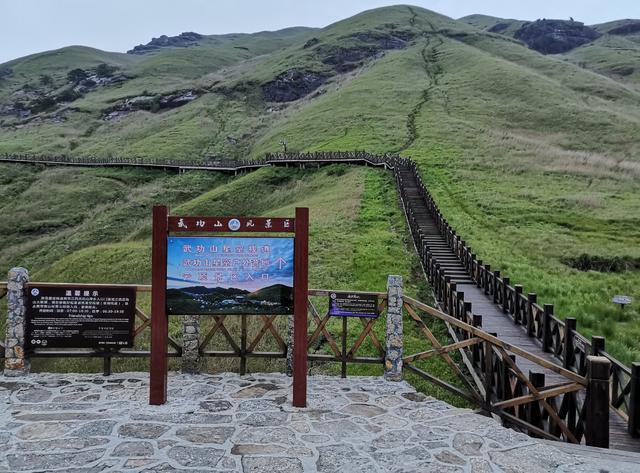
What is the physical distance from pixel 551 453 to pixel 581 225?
22.1 m

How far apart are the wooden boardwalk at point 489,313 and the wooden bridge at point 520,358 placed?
3 cm

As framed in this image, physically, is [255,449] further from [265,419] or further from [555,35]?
→ [555,35]

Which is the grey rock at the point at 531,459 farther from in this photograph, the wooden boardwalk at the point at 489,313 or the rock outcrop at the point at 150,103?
the rock outcrop at the point at 150,103

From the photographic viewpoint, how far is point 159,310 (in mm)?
8297

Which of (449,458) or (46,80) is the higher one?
(46,80)

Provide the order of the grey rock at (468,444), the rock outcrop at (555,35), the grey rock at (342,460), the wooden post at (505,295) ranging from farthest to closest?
the rock outcrop at (555,35)
the wooden post at (505,295)
the grey rock at (468,444)
the grey rock at (342,460)

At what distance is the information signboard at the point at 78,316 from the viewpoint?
30.4ft

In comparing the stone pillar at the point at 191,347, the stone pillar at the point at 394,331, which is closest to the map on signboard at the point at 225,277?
the stone pillar at the point at 191,347

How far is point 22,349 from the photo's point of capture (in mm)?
9383

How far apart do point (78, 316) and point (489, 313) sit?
11.4 meters

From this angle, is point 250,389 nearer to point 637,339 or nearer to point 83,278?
point 637,339

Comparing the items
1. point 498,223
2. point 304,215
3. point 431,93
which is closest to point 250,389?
point 304,215

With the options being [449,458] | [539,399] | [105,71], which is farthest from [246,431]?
[105,71]

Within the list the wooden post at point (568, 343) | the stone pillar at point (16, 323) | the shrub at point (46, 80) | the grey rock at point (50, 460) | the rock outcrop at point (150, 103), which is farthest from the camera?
the shrub at point (46, 80)
